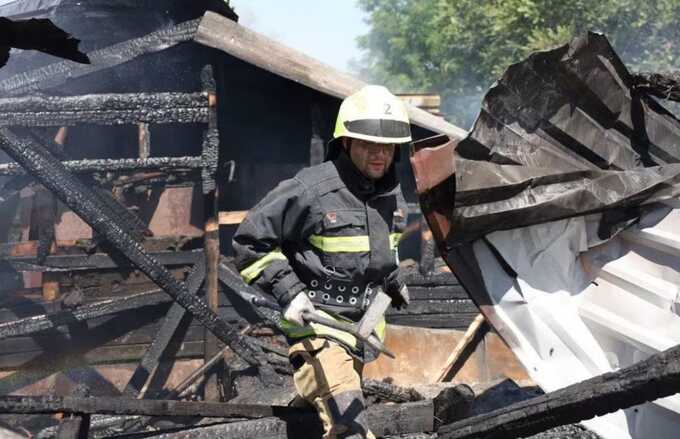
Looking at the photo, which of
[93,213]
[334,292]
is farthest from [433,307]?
[334,292]

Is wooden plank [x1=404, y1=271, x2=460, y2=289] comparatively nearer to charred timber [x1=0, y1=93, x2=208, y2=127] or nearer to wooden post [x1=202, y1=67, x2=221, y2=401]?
wooden post [x1=202, y1=67, x2=221, y2=401]

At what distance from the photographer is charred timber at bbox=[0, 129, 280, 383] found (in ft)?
18.5

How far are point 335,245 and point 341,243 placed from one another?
32 mm

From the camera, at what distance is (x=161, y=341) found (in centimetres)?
665

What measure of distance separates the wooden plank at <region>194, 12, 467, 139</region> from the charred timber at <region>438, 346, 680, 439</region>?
3897 millimetres

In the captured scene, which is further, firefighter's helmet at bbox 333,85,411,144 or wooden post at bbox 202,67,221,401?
wooden post at bbox 202,67,221,401

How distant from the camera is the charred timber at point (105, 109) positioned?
600 centimetres

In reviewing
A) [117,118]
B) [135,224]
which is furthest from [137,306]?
[117,118]

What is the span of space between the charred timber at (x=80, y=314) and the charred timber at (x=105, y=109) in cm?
167

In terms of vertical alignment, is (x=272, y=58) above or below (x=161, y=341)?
above

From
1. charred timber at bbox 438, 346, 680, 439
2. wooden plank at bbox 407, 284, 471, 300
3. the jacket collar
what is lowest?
charred timber at bbox 438, 346, 680, 439

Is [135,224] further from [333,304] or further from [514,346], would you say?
[514,346]

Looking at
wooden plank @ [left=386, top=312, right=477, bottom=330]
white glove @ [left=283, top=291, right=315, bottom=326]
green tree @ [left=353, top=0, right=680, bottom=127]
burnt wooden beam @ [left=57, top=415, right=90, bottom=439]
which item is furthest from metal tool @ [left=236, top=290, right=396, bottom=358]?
green tree @ [left=353, top=0, right=680, bottom=127]

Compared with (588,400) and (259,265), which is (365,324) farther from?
(588,400)
